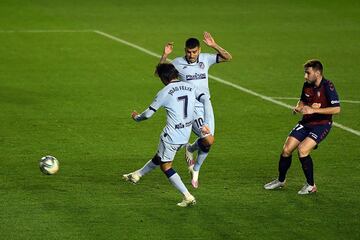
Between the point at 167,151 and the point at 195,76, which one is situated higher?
the point at 195,76

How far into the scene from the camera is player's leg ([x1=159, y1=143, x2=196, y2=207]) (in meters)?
13.0

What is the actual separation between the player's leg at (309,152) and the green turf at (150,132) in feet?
0.55

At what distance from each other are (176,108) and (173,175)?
0.89m

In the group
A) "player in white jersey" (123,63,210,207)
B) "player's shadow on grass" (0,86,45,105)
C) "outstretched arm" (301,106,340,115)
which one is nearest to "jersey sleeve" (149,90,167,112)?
"player in white jersey" (123,63,210,207)

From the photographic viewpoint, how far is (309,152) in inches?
548

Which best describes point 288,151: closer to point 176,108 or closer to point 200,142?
point 200,142

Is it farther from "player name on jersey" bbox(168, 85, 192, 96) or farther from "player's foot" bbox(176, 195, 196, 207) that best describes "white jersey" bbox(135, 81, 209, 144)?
"player's foot" bbox(176, 195, 196, 207)

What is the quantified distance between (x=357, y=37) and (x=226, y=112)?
11583 millimetres

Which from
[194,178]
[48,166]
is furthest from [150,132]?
[48,166]

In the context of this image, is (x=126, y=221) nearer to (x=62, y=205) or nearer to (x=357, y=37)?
(x=62, y=205)

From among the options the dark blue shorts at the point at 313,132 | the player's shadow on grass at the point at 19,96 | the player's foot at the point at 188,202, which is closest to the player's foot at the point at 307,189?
the dark blue shorts at the point at 313,132

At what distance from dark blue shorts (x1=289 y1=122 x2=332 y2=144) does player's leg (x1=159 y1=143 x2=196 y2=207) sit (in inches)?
74.8

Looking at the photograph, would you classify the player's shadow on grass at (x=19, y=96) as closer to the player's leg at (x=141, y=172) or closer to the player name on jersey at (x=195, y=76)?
the player name on jersey at (x=195, y=76)

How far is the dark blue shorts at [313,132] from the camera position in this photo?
13.9 meters
